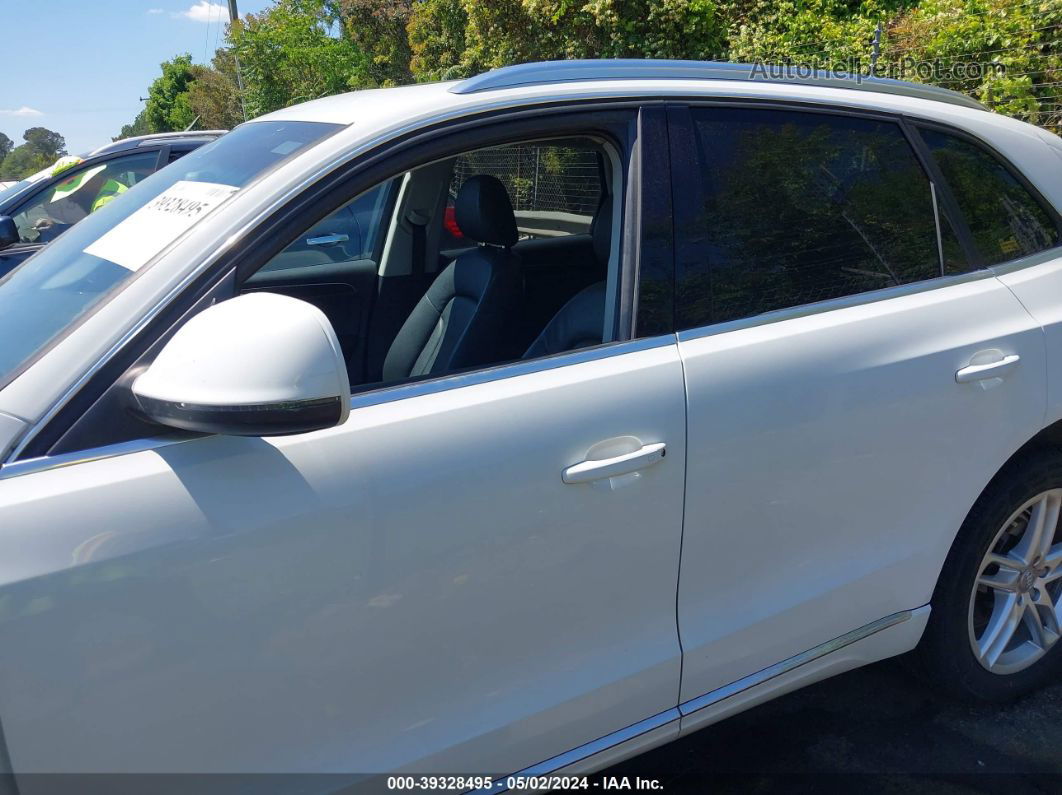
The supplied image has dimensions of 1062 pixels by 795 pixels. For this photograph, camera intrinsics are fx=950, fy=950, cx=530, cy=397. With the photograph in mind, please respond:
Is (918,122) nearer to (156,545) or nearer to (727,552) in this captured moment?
(727,552)

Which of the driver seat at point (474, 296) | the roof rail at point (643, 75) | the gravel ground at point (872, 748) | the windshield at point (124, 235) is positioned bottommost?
the gravel ground at point (872, 748)

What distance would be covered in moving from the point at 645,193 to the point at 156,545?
1.27m

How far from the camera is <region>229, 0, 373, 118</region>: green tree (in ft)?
96.5

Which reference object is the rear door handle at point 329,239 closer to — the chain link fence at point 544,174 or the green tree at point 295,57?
the chain link fence at point 544,174

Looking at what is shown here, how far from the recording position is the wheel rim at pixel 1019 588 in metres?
2.79

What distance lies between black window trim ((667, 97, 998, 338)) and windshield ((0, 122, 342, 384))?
2.62 ft

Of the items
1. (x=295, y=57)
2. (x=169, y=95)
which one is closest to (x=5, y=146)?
(x=169, y=95)

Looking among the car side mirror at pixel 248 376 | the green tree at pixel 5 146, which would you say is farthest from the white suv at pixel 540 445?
the green tree at pixel 5 146

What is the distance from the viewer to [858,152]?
8.17 ft

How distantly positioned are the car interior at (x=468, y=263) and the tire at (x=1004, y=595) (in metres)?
1.27

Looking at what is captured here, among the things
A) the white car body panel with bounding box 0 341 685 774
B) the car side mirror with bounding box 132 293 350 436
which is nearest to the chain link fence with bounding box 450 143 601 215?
the white car body panel with bounding box 0 341 685 774

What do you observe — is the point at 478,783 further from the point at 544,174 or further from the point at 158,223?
the point at 544,174

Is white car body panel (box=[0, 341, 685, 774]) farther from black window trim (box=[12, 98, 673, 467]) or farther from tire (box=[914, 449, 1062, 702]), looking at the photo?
tire (box=[914, 449, 1062, 702])

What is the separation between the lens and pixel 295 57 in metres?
30.1
